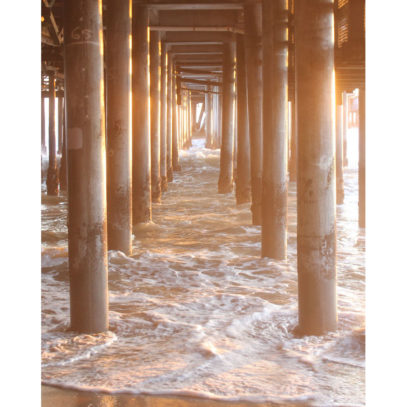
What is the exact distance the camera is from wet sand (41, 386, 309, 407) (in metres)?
3.41

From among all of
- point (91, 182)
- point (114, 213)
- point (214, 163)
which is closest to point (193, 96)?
point (214, 163)

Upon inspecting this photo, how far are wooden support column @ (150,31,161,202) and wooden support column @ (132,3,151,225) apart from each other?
3142mm

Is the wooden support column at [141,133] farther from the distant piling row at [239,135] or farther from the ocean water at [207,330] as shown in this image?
the ocean water at [207,330]

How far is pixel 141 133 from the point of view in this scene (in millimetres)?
10992

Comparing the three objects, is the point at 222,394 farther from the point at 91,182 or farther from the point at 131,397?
the point at 91,182

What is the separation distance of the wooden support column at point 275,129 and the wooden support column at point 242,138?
5.39 m

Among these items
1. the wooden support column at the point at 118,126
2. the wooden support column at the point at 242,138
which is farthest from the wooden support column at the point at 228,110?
the wooden support column at the point at 118,126

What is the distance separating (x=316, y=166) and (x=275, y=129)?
2.99 metres

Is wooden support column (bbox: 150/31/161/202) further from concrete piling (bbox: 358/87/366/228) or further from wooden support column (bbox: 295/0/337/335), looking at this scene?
wooden support column (bbox: 295/0/337/335)

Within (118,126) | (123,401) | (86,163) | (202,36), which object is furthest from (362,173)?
(123,401)

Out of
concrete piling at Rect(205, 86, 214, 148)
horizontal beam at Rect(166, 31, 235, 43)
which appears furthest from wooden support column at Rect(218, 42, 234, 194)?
concrete piling at Rect(205, 86, 214, 148)

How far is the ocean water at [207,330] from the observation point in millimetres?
3734

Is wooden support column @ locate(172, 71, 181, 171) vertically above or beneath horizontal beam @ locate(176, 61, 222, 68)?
beneath
